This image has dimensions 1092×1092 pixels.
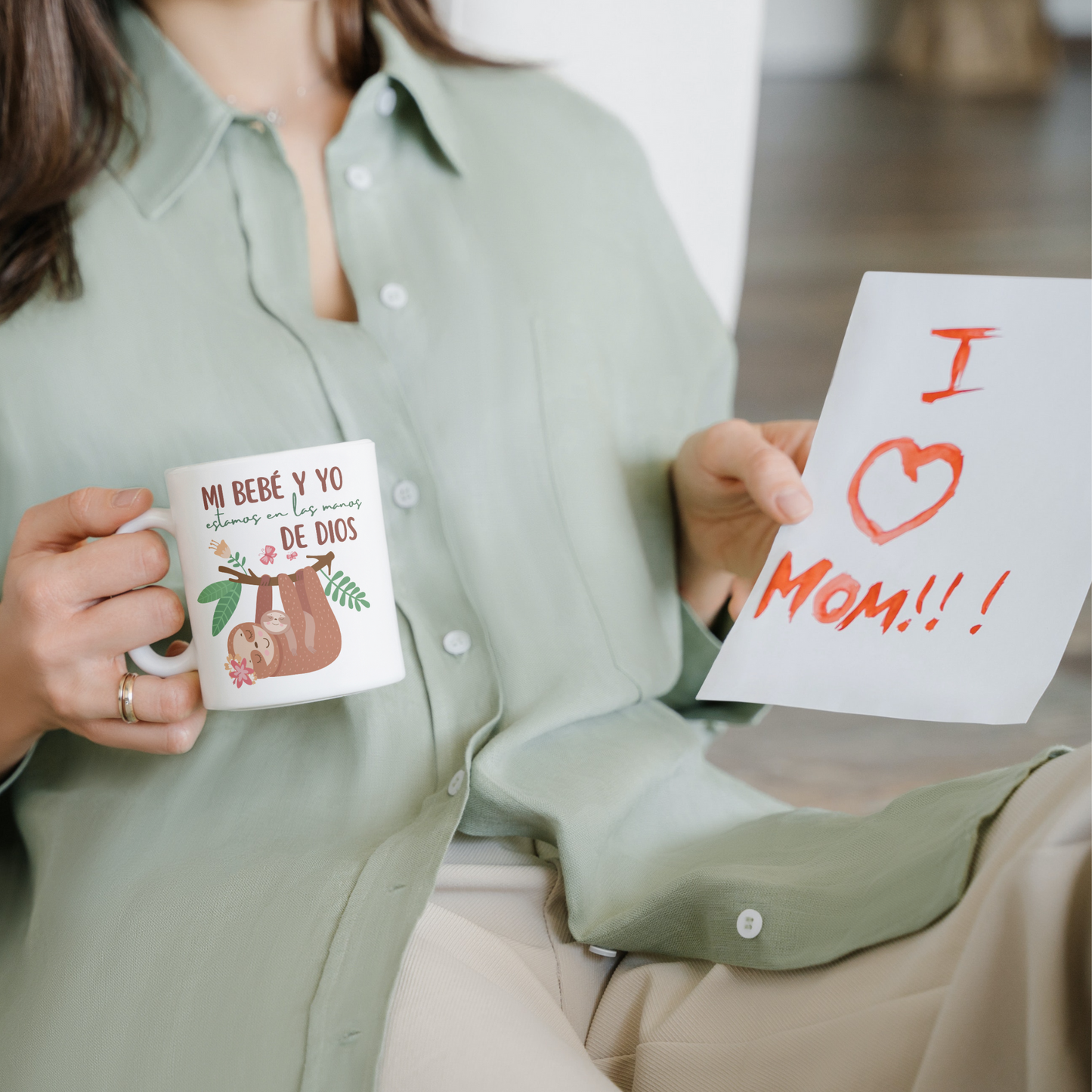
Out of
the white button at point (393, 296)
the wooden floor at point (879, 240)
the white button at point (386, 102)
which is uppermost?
the white button at point (386, 102)

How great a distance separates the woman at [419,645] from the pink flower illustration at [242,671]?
4cm

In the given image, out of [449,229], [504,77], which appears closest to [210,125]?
[449,229]

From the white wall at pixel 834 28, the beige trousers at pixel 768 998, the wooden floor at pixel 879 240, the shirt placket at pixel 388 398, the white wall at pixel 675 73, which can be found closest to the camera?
the beige trousers at pixel 768 998

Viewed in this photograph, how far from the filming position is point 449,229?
738mm

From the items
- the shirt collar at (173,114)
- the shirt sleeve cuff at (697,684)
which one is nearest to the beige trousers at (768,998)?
the shirt sleeve cuff at (697,684)

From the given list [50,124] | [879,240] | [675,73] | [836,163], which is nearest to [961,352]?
[50,124]

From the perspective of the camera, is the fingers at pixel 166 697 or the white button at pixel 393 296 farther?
the white button at pixel 393 296

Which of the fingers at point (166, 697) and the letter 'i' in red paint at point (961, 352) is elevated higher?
the letter 'i' in red paint at point (961, 352)

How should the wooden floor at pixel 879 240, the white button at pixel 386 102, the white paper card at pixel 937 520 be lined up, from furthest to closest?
the wooden floor at pixel 879 240, the white button at pixel 386 102, the white paper card at pixel 937 520

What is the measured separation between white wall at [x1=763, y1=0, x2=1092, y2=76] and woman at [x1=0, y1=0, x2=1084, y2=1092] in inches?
157

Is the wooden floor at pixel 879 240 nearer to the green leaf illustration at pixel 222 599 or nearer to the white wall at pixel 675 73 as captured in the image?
the white wall at pixel 675 73

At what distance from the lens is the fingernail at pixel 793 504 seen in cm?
58

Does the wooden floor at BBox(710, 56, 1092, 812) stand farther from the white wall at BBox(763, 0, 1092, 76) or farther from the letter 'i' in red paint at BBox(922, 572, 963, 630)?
the letter 'i' in red paint at BBox(922, 572, 963, 630)

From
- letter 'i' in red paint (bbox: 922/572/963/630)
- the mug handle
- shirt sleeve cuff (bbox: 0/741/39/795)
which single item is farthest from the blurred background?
shirt sleeve cuff (bbox: 0/741/39/795)
